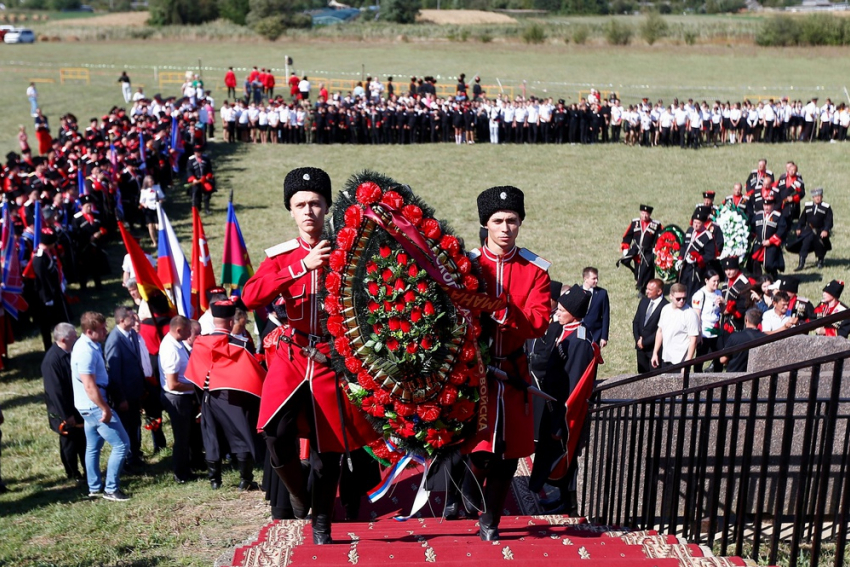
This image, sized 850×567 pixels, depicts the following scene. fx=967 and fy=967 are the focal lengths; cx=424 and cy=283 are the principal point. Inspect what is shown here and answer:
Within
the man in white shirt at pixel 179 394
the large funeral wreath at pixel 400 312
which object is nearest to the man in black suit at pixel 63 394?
the man in white shirt at pixel 179 394

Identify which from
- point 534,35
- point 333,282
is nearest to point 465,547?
point 333,282

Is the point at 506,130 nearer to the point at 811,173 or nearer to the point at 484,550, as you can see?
the point at 811,173

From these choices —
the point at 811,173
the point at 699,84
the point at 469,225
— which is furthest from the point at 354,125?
the point at 699,84

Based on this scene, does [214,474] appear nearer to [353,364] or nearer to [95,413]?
[95,413]

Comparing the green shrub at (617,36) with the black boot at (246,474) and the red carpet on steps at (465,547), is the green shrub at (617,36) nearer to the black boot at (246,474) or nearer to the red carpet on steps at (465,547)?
the black boot at (246,474)

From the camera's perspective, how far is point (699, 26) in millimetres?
67812

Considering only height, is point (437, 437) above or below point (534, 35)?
below

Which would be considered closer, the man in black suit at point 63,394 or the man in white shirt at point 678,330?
the man in black suit at point 63,394

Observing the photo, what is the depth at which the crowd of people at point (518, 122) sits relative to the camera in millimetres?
31844

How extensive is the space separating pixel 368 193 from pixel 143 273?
6270mm

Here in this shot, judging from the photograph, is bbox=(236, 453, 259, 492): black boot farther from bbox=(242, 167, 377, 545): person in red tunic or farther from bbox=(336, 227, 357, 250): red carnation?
bbox=(336, 227, 357, 250): red carnation

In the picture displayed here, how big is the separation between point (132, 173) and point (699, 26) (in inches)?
2190

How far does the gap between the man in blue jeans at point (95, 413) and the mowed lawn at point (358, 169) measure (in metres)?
0.24

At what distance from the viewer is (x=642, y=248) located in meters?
16.4
